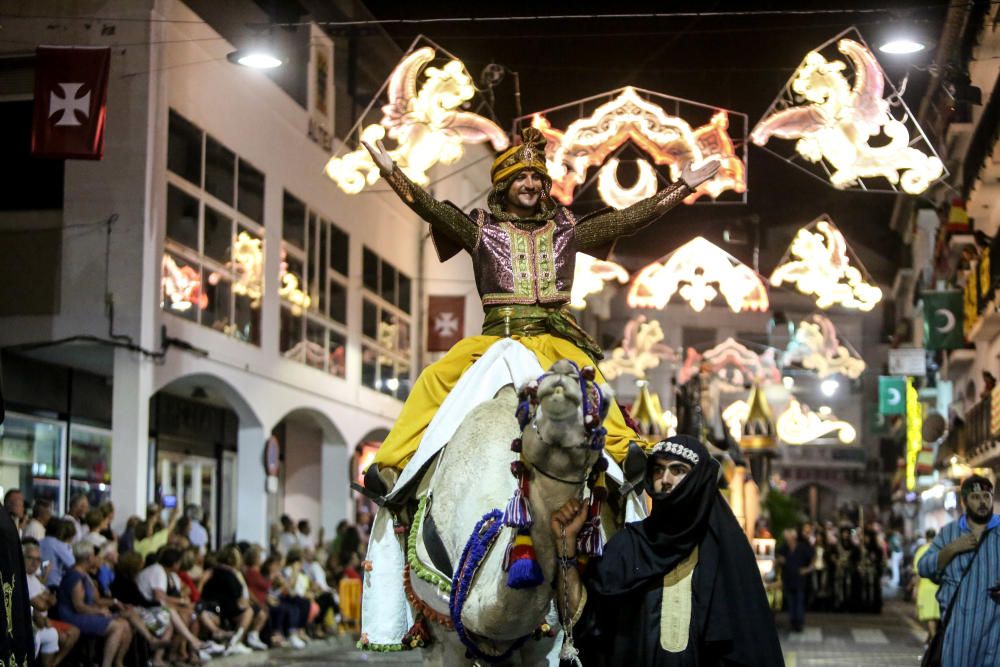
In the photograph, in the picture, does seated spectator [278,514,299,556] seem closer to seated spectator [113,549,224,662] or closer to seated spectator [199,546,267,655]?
seated spectator [199,546,267,655]

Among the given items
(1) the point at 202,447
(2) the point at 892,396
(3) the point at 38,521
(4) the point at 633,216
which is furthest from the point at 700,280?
(2) the point at 892,396

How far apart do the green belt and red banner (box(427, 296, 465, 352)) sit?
82.9 feet

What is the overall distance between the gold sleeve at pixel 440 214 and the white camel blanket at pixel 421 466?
1084 mm

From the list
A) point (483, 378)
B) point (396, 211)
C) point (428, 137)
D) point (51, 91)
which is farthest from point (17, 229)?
point (483, 378)

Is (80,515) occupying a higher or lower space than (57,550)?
higher

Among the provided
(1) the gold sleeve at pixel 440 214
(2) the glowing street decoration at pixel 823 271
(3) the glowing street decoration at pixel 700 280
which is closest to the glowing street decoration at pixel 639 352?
(3) the glowing street decoration at pixel 700 280

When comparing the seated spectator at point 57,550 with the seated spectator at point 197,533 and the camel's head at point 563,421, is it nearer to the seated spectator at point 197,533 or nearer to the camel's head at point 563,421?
the seated spectator at point 197,533

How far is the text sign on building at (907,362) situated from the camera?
1596 inches

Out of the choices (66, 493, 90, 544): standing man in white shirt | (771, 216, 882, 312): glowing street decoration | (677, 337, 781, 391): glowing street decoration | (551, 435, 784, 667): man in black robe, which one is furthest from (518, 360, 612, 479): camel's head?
(677, 337, 781, 391): glowing street decoration

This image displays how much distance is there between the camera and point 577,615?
623 centimetres

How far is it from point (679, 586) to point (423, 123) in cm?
1255

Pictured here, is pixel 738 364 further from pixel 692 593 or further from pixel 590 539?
pixel 590 539

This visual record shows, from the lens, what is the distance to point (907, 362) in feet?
133

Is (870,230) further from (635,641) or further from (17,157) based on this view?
(635,641)
